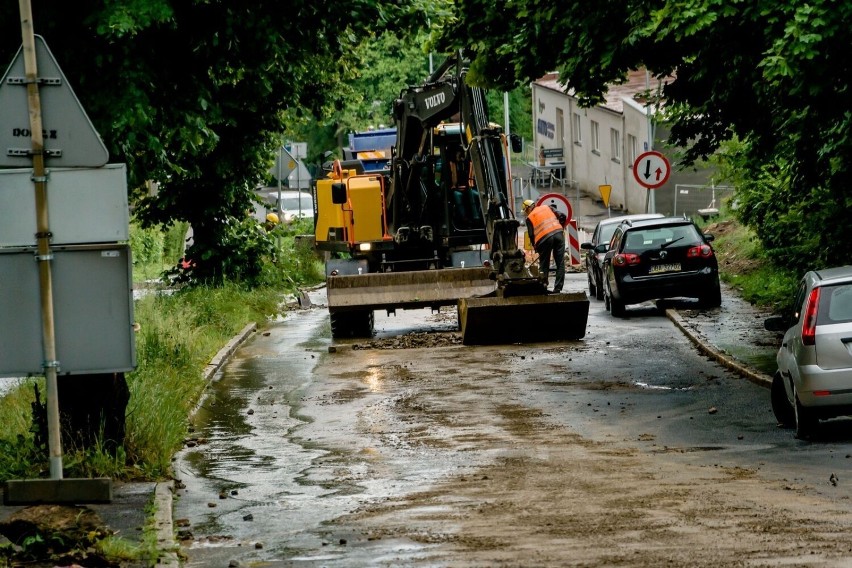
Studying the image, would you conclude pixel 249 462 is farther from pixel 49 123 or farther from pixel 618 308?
pixel 618 308

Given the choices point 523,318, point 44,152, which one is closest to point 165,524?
point 44,152

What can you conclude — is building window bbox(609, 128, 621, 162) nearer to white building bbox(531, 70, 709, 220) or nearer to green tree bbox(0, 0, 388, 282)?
white building bbox(531, 70, 709, 220)

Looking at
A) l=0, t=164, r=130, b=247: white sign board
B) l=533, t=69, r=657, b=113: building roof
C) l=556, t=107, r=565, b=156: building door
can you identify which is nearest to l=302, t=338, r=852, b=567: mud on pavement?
l=0, t=164, r=130, b=247: white sign board

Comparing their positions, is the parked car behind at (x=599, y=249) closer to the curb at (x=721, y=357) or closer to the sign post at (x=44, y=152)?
the curb at (x=721, y=357)

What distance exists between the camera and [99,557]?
27.1ft

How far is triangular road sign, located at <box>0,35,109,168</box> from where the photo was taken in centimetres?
949

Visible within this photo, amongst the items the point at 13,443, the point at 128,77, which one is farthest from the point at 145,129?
the point at 13,443

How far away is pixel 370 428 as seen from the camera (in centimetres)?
1470

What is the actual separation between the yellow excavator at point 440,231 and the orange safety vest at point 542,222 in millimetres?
1268

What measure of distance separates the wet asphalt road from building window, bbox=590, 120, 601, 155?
1554 inches

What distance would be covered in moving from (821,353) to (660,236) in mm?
13995

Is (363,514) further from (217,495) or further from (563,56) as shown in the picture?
(563,56)

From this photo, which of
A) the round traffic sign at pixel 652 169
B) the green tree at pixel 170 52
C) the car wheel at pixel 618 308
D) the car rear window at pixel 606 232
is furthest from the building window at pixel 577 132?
the green tree at pixel 170 52

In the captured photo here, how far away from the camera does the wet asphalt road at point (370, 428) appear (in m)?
9.89
